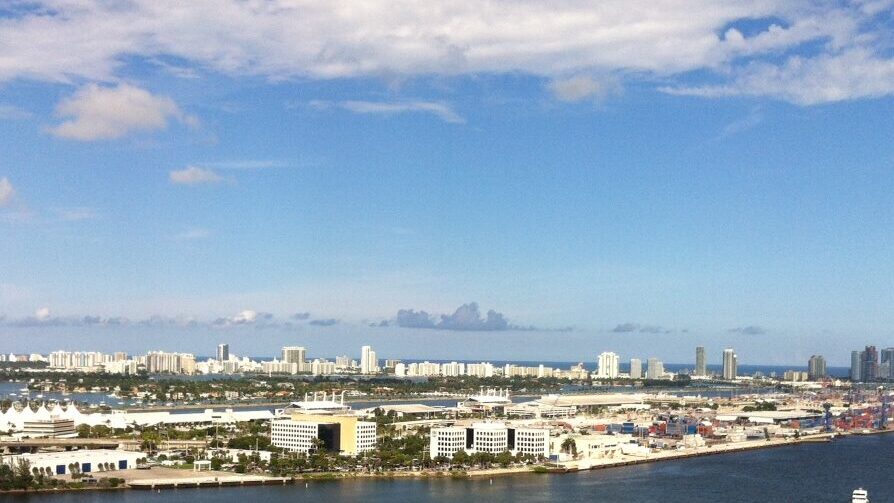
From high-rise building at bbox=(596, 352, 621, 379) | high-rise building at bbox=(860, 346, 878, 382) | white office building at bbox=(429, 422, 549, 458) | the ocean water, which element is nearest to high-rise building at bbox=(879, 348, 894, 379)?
high-rise building at bbox=(860, 346, 878, 382)

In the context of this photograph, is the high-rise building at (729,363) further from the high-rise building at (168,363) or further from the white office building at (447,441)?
the white office building at (447,441)

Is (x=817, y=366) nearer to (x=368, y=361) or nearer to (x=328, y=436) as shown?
(x=368, y=361)

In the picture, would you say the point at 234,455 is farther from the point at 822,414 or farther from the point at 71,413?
the point at 822,414

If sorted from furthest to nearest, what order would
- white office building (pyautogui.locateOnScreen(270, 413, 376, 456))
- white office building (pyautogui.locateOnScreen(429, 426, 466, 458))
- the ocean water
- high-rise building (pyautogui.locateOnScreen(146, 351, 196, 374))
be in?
high-rise building (pyautogui.locateOnScreen(146, 351, 196, 374)) → white office building (pyautogui.locateOnScreen(270, 413, 376, 456)) → white office building (pyautogui.locateOnScreen(429, 426, 466, 458)) → the ocean water

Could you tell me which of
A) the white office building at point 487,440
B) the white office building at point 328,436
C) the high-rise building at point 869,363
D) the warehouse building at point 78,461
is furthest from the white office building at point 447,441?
the high-rise building at point 869,363

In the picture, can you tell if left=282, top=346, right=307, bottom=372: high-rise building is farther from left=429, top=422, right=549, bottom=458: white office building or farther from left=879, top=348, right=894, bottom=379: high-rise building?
left=429, top=422, right=549, bottom=458: white office building

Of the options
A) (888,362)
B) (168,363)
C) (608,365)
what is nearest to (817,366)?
(888,362)
